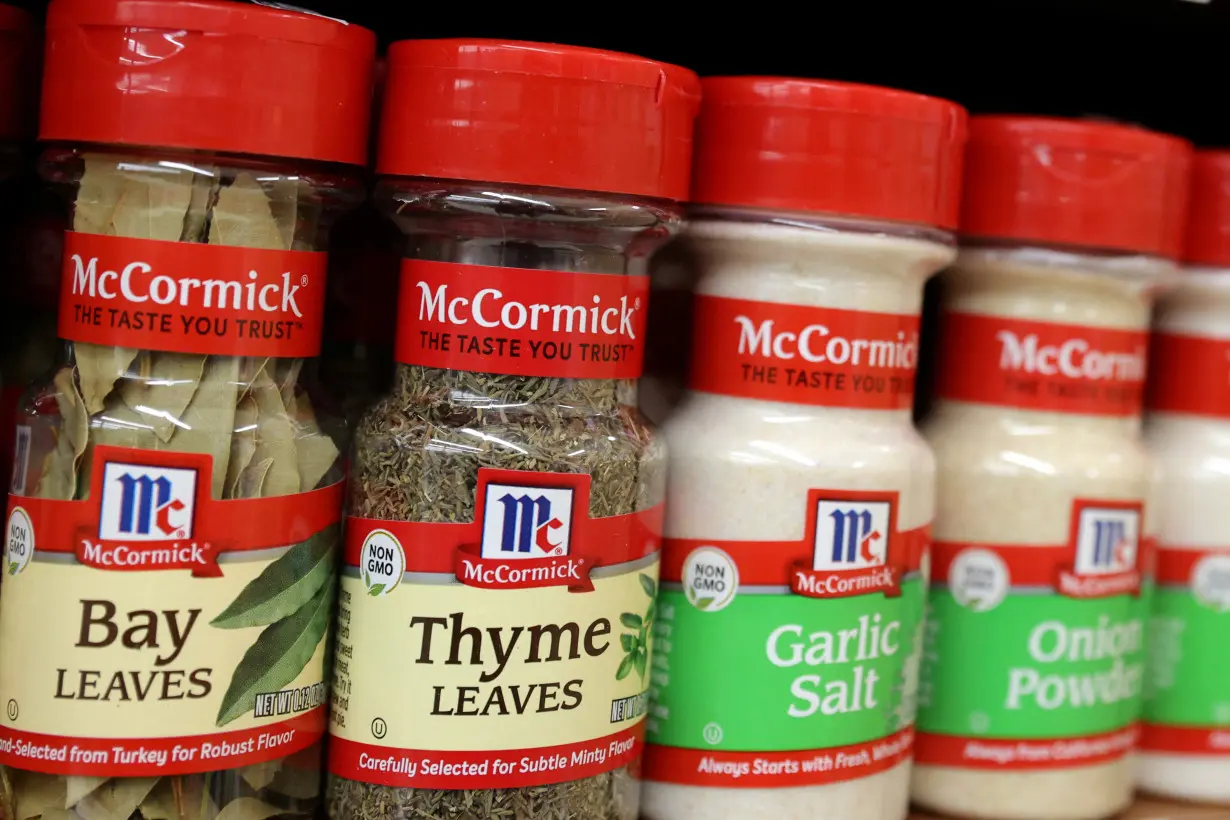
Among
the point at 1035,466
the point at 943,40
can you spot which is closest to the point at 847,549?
the point at 1035,466

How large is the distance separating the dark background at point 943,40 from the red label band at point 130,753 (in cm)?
50

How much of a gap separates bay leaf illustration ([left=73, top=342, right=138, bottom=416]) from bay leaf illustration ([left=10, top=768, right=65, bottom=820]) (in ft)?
0.68

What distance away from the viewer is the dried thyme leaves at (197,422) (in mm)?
711

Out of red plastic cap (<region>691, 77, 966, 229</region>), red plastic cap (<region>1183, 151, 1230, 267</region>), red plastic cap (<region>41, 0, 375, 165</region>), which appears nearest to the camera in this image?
red plastic cap (<region>41, 0, 375, 165</region>)

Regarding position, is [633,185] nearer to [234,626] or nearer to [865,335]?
[865,335]

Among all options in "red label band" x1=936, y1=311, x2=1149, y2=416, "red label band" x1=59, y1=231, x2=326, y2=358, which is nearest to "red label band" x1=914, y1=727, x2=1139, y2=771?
"red label band" x1=936, y1=311, x2=1149, y2=416

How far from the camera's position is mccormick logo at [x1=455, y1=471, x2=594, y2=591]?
737mm

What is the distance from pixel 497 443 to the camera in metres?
0.74

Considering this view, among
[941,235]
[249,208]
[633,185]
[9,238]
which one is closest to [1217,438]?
[941,235]

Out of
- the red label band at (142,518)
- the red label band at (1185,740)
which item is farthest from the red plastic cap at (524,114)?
the red label band at (1185,740)

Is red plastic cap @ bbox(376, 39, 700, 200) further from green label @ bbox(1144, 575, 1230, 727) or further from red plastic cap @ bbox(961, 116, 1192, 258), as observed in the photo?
green label @ bbox(1144, 575, 1230, 727)

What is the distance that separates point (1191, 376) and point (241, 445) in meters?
0.77

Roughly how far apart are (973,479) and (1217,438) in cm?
26

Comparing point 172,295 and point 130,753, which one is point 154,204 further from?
point 130,753
